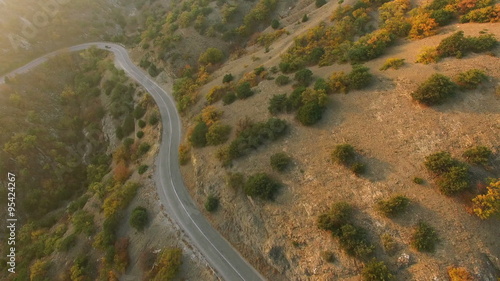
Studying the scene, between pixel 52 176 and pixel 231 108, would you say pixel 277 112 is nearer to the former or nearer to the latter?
pixel 231 108

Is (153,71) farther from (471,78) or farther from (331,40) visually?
(471,78)

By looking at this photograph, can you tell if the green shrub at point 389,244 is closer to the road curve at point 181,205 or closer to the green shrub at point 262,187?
the green shrub at point 262,187

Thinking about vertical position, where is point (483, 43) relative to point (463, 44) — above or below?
below

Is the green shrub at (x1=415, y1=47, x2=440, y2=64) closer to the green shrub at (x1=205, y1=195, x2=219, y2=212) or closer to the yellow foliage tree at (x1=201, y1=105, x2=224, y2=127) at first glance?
the yellow foliage tree at (x1=201, y1=105, x2=224, y2=127)

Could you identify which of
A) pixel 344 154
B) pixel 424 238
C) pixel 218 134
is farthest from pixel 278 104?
pixel 424 238

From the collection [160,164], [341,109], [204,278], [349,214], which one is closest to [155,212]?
[160,164]

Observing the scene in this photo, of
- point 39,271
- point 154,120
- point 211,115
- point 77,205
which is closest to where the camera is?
point 39,271

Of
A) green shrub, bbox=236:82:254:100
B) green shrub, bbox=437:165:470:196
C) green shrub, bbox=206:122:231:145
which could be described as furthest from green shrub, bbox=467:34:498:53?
green shrub, bbox=206:122:231:145
